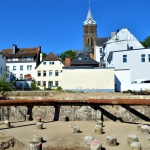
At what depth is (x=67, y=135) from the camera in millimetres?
11453

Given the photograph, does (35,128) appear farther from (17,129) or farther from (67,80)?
(67,80)

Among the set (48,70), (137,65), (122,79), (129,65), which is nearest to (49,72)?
(48,70)

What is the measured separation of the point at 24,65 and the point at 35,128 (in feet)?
150

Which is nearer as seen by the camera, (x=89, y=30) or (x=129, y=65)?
(x=129, y=65)

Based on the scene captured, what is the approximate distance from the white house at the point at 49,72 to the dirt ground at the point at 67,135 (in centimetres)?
3699

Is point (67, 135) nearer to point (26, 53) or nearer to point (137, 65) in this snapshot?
point (137, 65)

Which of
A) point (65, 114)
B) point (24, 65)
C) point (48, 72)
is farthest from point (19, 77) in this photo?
point (65, 114)

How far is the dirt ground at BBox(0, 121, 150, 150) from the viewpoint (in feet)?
31.0

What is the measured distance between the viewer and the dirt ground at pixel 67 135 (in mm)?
9441

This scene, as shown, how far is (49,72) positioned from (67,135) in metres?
41.3

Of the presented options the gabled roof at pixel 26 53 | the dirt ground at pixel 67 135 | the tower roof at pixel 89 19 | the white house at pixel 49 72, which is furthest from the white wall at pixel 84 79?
the tower roof at pixel 89 19

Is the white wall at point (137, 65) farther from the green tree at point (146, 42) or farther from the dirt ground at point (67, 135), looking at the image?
the green tree at point (146, 42)

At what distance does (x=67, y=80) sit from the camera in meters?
31.6

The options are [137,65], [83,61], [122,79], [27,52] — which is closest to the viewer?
[137,65]
